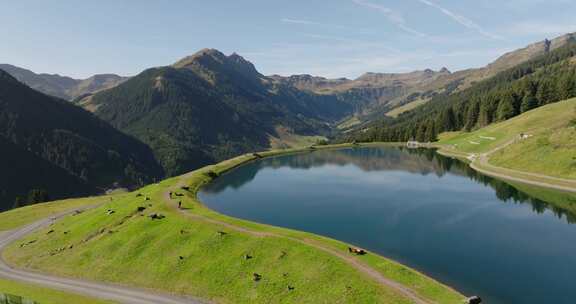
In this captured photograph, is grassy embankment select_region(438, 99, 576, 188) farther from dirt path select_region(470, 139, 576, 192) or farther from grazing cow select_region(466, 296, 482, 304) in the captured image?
grazing cow select_region(466, 296, 482, 304)

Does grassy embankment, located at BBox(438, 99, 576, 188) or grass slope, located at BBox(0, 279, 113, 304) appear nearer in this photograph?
grass slope, located at BBox(0, 279, 113, 304)

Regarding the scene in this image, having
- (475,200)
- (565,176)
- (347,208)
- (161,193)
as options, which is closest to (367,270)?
(347,208)

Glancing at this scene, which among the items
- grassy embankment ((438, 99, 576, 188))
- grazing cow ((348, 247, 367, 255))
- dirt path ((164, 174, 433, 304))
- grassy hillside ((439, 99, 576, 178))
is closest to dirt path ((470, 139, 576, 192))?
grassy embankment ((438, 99, 576, 188))

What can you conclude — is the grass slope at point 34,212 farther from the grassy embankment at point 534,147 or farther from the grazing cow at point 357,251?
the grassy embankment at point 534,147

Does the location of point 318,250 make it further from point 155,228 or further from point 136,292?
point 155,228

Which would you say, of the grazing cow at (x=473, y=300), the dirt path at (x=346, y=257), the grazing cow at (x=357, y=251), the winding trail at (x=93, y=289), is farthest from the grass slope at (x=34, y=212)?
the grazing cow at (x=473, y=300)

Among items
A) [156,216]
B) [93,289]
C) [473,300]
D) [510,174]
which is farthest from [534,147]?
[93,289]
